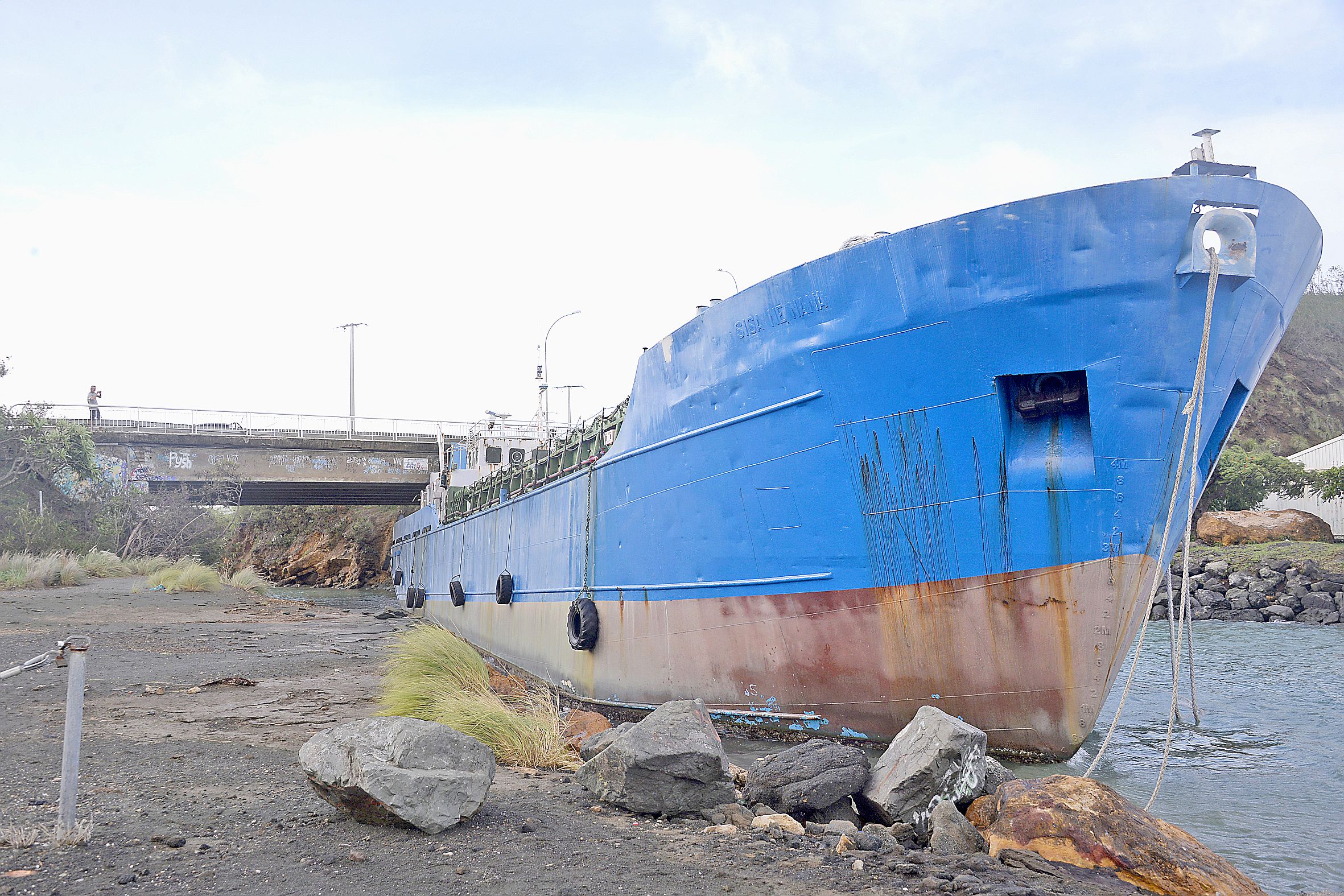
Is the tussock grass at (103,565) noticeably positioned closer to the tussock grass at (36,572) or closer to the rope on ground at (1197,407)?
the tussock grass at (36,572)

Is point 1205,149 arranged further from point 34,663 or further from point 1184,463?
point 34,663

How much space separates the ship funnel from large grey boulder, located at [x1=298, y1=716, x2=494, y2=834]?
6.34 meters

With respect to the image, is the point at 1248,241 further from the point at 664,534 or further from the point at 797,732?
the point at 664,534

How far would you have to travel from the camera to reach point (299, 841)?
4246 mm

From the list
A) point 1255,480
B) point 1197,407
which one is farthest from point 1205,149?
point 1255,480

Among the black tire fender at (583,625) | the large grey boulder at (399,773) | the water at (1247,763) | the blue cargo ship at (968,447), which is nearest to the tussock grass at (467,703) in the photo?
the large grey boulder at (399,773)

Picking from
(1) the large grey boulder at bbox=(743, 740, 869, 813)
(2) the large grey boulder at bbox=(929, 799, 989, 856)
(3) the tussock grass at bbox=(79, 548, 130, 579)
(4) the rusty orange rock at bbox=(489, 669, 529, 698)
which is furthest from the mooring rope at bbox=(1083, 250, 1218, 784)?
(3) the tussock grass at bbox=(79, 548, 130, 579)

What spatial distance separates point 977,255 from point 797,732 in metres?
4.28

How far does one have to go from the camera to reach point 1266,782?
671 cm

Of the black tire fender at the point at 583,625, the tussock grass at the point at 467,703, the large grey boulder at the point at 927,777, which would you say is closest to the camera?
the large grey boulder at the point at 927,777

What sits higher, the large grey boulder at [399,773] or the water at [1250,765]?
the large grey boulder at [399,773]

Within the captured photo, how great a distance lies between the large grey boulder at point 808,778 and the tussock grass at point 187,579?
25123 mm

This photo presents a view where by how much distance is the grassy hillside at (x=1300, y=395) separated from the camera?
52062 millimetres

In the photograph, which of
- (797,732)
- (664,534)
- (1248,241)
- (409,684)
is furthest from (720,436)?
(1248,241)
